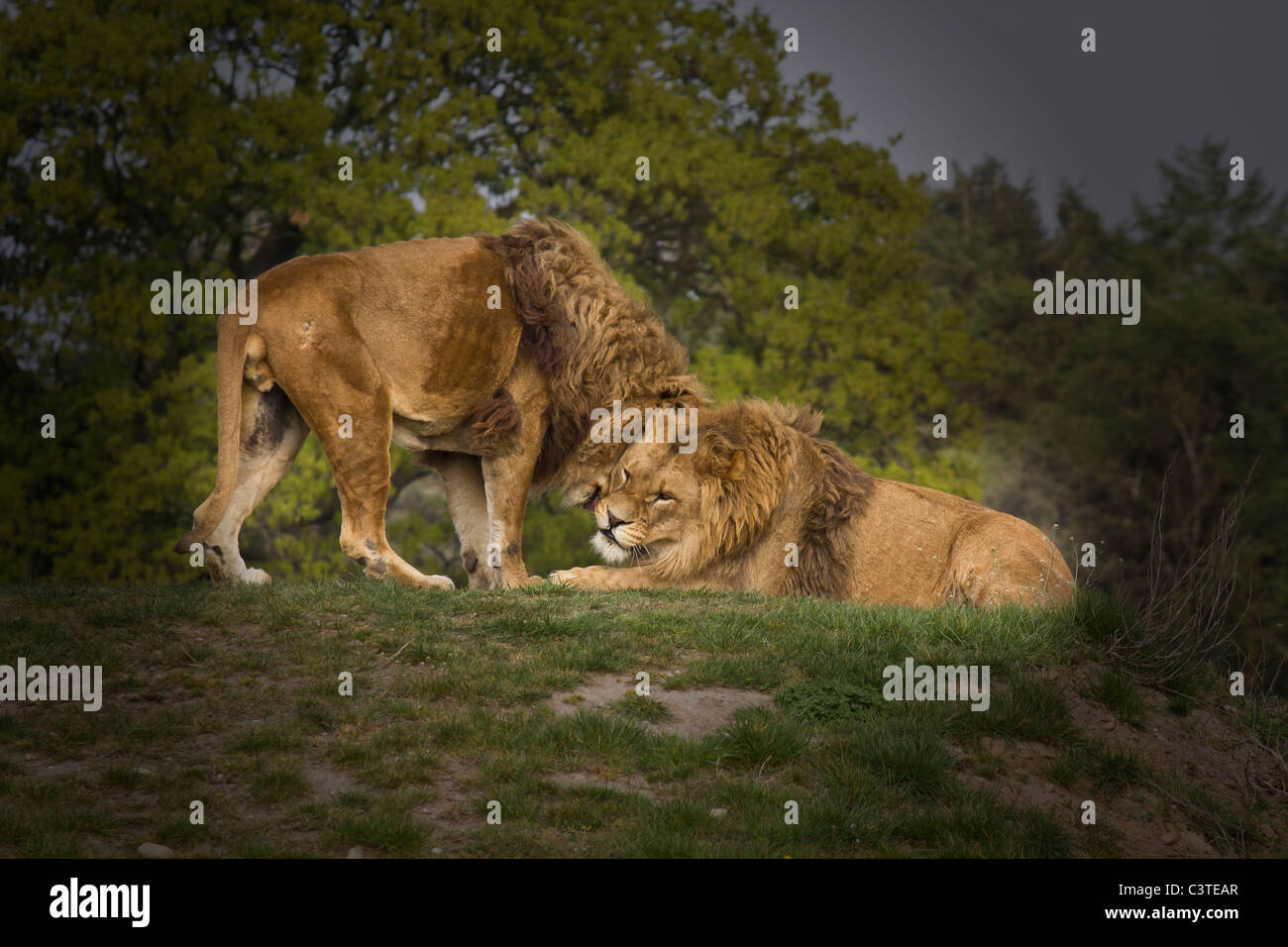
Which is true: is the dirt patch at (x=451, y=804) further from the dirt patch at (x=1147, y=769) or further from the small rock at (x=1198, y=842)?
the small rock at (x=1198, y=842)

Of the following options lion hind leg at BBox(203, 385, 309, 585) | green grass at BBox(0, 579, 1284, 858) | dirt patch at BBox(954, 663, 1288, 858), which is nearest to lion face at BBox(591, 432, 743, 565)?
green grass at BBox(0, 579, 1284, 858)

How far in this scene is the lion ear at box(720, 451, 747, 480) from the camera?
9453mm

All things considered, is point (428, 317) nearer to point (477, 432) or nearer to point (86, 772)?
point (477, 432)

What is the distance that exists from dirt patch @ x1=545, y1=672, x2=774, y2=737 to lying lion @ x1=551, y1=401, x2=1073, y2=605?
237cm

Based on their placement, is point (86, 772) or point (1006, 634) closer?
point (86, 772)

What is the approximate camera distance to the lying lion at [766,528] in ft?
30.9

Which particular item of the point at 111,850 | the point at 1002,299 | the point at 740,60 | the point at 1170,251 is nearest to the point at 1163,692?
the point at 111,850

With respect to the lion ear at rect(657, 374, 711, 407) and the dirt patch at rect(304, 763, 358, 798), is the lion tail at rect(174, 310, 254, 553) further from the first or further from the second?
the lion ear at rect(657, 374, 711, 407)

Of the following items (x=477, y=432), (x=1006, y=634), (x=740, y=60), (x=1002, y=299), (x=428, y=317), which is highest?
(x=740, y=60)

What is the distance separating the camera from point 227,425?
27.6 feet

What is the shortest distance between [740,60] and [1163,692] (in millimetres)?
16917

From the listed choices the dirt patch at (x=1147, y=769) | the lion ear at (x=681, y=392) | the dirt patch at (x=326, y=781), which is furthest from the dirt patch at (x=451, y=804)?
the lion ear at (x=681, y=392)

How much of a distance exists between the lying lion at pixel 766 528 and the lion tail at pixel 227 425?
2.34 metres

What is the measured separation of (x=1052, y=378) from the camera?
33406 mm
